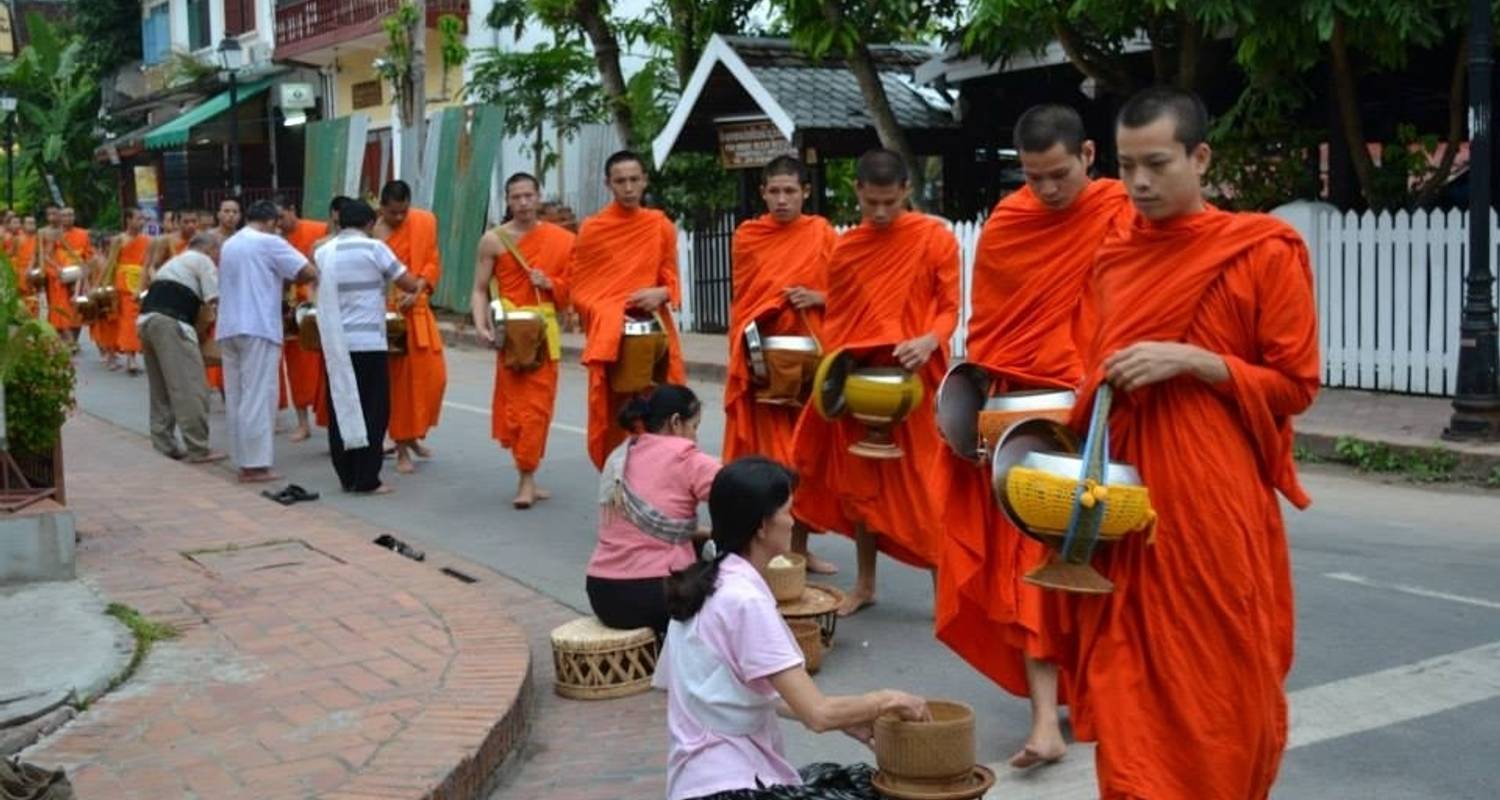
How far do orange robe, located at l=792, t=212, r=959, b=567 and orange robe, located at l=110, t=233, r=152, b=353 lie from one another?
44.0ft

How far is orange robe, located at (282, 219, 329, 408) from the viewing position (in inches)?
532

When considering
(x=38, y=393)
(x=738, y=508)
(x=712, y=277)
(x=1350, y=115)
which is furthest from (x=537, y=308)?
(x=712, y=277)

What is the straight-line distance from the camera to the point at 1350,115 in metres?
14.4

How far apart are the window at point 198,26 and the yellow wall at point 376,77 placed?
6.80m

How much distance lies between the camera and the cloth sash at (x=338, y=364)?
10.8m

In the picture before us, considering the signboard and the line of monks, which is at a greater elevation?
the signboard

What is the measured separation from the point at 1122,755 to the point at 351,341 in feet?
25.8

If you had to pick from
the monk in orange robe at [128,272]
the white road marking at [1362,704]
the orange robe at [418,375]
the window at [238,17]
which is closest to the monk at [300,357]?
the orange robe at [418,375]

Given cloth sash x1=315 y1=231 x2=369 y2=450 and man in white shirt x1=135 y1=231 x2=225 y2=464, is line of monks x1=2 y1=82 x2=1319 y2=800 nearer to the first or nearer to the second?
cloth sash x1=315 y1=231 x2=369 y2=450

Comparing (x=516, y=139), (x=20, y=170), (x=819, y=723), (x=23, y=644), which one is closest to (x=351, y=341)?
(x=23, y=644)

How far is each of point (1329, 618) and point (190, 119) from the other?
108 ft

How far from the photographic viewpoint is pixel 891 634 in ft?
23.3

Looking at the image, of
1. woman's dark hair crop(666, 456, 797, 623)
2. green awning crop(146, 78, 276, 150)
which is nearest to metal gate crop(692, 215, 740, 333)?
green awning crop(146, 78, 276, 150)

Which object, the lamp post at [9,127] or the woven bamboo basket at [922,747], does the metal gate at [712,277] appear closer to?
the lamp post at [9,127]
